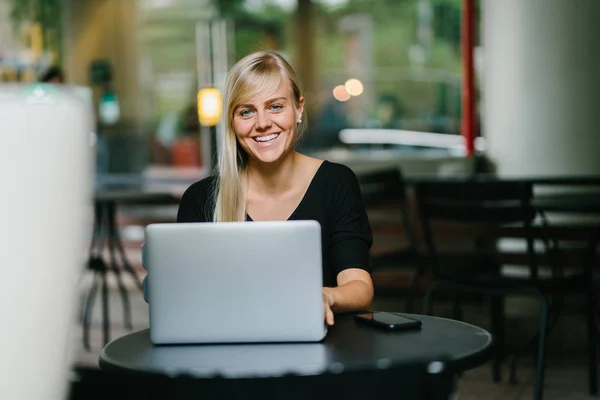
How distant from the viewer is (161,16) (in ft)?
35.7

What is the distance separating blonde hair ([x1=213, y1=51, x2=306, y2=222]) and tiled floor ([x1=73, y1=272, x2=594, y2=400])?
2.55 feet

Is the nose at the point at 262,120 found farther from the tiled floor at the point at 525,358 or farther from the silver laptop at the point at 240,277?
the tiled floor at the point at 525,358

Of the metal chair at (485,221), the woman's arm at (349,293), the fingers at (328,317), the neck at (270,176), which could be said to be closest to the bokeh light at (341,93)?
the metal chair at (485,221)

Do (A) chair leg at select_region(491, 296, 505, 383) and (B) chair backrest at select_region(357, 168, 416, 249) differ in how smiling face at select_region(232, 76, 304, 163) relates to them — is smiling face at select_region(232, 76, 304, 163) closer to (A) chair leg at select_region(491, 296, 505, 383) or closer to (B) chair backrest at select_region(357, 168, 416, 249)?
(A) chair leg at select_region(491, 296, 505, 383)

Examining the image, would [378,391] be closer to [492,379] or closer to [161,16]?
[492,379]

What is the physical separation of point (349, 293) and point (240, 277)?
53 centimetres

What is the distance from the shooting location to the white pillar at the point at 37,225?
33.8 inches

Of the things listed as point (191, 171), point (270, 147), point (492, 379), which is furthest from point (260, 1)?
point (270, 147)

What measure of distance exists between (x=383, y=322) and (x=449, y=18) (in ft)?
22.9

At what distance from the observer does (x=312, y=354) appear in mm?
1605

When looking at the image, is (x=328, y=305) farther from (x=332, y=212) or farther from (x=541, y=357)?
(x=541, y=357)

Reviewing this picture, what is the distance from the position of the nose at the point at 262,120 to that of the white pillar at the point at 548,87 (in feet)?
13.3

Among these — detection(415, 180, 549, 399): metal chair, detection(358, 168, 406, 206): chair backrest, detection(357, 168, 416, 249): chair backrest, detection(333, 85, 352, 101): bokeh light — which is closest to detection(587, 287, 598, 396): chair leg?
detection(415, 180, 549, 399): metal chair

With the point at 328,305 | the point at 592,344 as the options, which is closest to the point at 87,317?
the point at 592,344
